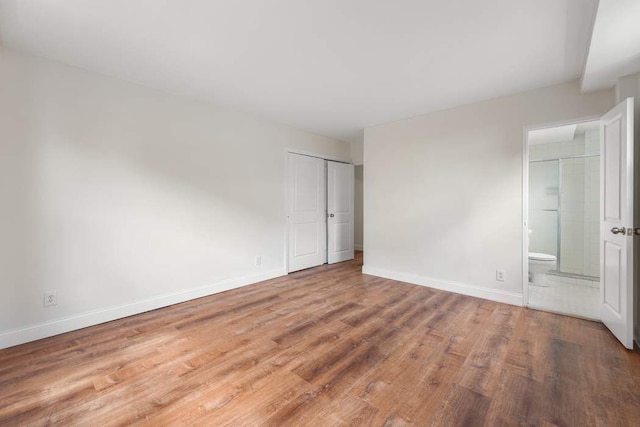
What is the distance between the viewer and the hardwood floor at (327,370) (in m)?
1.48

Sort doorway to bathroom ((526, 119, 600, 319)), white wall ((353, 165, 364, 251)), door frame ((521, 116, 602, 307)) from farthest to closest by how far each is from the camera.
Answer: white wall ((353, 165, 364, 251))
doorway to bathroom ((526, 119, 600, 319))
door frame ((521, 116, 602, 307))

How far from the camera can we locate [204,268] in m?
3.38

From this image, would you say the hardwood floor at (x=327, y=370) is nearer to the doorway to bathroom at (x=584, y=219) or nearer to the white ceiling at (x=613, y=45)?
the doorway to bathroom at (x=584, y=219)

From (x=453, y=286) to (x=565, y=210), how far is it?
2.53 m

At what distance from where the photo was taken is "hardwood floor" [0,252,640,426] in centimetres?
148

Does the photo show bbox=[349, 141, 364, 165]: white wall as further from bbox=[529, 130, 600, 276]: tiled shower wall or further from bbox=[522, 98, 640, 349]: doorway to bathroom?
bbox=[529, 130, 600, 276]: tiled shower wall

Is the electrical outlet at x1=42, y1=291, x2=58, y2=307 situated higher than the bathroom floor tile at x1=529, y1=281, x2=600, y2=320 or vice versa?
the electrical outlet at x1=42, y1=291, x2=58, y2=307

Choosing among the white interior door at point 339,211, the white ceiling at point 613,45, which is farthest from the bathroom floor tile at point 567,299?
the white interior door at point 339,211

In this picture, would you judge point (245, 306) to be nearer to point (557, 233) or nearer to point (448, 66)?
point (448, 66)

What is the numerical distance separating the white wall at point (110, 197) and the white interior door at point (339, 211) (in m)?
1.69

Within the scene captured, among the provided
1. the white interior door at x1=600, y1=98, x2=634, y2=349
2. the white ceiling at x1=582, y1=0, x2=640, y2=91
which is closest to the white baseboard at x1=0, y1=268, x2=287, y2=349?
the white interior door at x1=600, y1=98, x2=634, y2=349

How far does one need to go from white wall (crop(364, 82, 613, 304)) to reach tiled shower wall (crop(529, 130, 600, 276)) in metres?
2.00

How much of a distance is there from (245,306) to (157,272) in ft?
3.37

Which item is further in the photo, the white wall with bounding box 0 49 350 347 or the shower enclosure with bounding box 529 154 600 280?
the shower enclosure with bounding box 529 154 600 280
